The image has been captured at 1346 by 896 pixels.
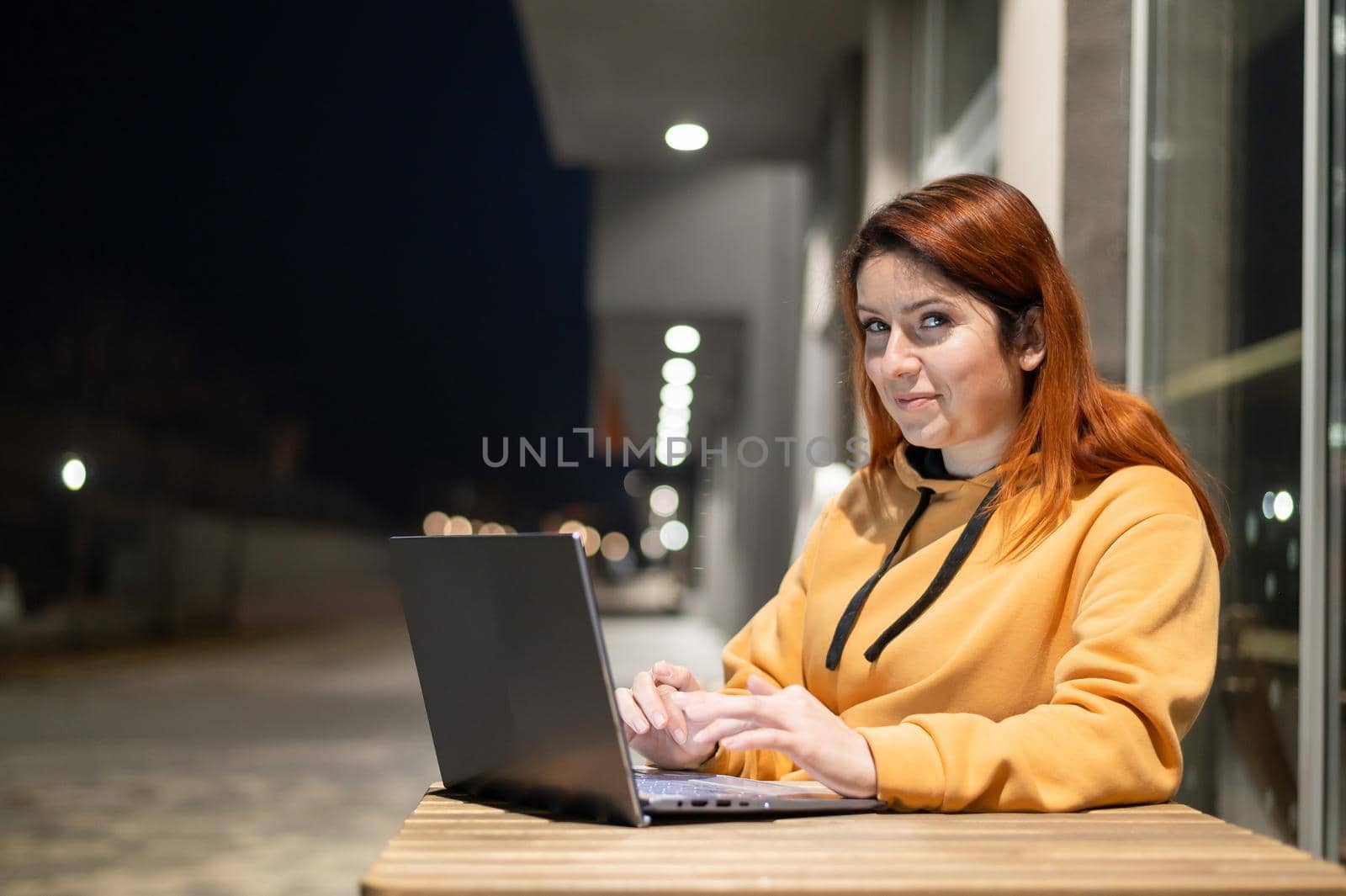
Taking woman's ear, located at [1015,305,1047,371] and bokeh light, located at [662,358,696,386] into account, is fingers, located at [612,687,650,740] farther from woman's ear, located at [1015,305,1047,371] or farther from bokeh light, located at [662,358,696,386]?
bokeh light, located at [662,358,696,386]

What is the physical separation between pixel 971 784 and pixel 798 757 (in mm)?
146

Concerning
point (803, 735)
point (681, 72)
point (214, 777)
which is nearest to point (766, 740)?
point (803, 735)

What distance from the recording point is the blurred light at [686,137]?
20.2ft

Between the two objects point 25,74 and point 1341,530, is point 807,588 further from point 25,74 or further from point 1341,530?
point 25,74

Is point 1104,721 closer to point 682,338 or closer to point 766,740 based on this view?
point 766,740

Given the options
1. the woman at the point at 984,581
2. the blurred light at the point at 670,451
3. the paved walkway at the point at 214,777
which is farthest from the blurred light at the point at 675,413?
the woman at the point at 984,581

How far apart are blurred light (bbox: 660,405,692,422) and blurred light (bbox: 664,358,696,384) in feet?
3.89

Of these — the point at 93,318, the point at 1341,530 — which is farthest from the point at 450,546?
the point at 93,318

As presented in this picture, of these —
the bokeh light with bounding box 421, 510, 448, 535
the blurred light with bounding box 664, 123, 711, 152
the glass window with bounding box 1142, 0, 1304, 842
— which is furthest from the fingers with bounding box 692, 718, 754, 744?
the blurred light with bounding box 664, 123, 711, 152

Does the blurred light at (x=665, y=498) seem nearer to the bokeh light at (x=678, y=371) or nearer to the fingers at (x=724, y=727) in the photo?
the bokeh light at (x=678, y=371)

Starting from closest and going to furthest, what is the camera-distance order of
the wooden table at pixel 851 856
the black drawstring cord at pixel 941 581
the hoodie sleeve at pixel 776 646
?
the wooden table at pixel 851 856, the black drawstring cord at pixel 941 581, the hoodie sleeve at pixel 776 646

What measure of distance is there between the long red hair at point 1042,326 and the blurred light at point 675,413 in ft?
10.2

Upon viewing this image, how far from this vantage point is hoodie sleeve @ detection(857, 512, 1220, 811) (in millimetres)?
1084

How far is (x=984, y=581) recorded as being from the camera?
1.35 meters
